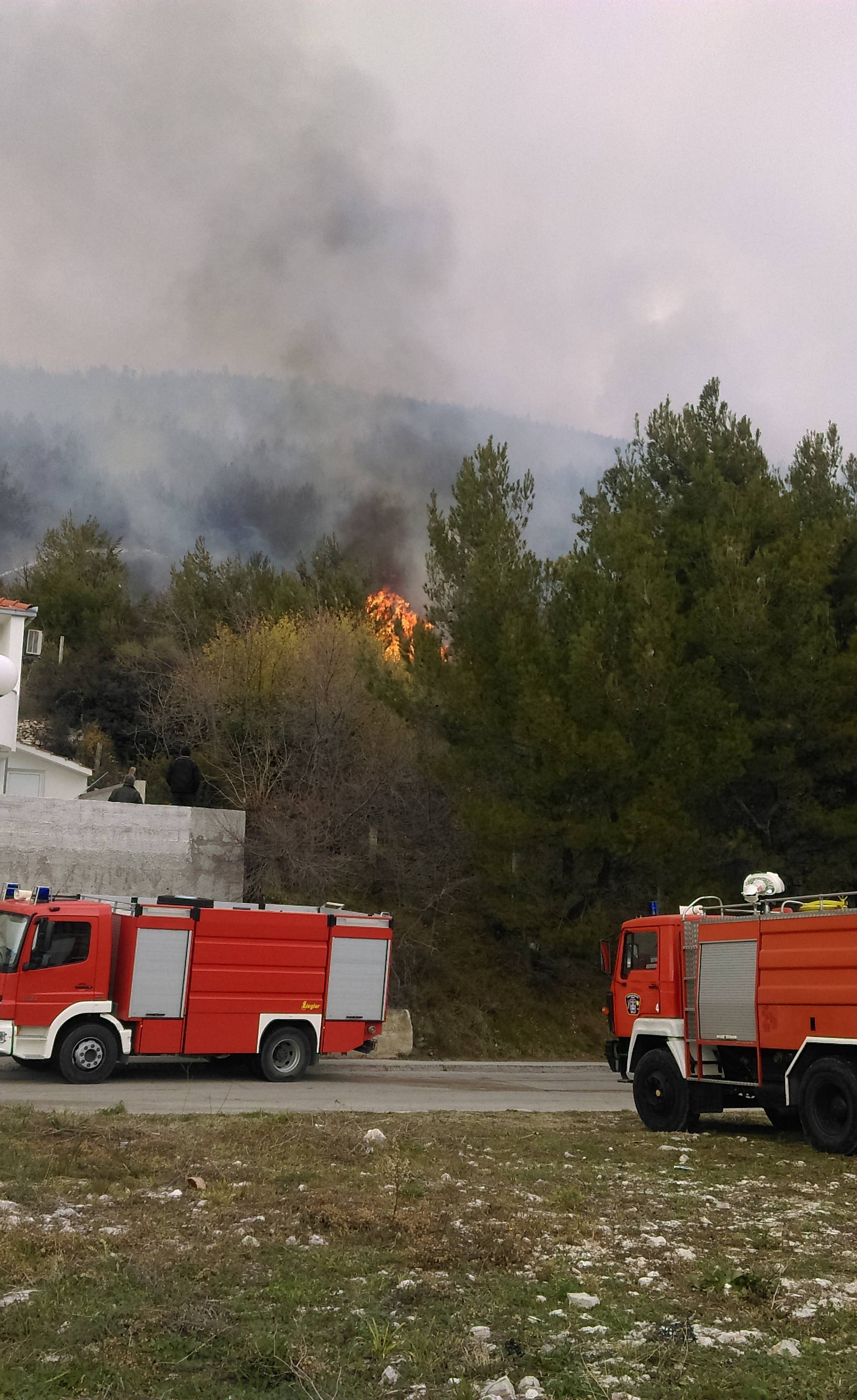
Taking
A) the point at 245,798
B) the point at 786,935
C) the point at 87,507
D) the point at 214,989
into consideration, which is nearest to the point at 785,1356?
the point at 786,935

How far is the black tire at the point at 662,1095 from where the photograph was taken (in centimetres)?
1368

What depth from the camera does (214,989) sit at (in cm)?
1695

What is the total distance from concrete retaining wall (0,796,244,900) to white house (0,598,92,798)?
8.23m

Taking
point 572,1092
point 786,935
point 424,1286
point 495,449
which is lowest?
point 572,1092

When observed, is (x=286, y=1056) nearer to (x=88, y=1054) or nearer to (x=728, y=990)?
(x=88, y=1054)

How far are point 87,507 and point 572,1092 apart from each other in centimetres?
14224

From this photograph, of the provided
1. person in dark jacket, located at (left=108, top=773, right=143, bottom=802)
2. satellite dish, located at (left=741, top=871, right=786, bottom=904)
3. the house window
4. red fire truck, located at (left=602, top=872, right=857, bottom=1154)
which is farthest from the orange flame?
satellite dish, located at (left=741, top=871, right=786, bottom=904)

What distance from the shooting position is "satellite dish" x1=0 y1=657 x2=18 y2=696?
28.2 metres

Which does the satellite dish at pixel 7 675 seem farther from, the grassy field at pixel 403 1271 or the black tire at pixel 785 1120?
the black tire at pixel 785 1120

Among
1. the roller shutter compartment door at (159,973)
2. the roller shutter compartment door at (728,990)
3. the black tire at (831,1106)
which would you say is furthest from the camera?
the roller shutter compartment door at (159,973)

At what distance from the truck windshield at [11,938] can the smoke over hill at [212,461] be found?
372 feet

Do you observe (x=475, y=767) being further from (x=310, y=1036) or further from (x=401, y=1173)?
(x=401, y=1173)

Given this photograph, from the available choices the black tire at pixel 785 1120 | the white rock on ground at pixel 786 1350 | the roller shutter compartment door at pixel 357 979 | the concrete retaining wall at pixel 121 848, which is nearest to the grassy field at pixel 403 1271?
the white rock on ground at pixel 786 1350

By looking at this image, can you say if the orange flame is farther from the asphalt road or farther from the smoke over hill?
the smoke over hill
